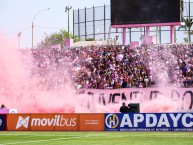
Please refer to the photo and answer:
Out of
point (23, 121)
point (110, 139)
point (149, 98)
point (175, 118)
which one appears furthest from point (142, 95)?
point (110, 139)

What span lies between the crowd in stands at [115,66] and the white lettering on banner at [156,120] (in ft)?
31.9

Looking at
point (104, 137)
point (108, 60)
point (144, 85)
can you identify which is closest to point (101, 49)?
point (108, 60)

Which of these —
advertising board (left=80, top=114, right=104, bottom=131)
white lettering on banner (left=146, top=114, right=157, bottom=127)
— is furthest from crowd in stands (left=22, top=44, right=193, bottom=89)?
advertising board (left=80, top=114, right=104, bottom=131)

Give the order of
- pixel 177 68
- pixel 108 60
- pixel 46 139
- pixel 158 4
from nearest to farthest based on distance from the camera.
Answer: pixel 46 139 < pixel 177 68 < pixel 108 60 < pixel 158 4

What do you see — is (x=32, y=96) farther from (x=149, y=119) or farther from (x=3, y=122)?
(x=149, y=119)

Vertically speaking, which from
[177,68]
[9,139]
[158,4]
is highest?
[158,4]

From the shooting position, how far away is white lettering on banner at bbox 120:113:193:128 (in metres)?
35.9

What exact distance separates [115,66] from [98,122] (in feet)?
51.9

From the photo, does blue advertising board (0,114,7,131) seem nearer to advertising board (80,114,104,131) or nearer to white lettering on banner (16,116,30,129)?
white lettering on banner (16,116,30,129)

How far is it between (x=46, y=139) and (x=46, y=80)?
21824 mm

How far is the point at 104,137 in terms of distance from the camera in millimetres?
Answer: 32531

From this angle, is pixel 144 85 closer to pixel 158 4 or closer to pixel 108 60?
pixel 108 60

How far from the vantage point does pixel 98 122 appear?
1508 inches

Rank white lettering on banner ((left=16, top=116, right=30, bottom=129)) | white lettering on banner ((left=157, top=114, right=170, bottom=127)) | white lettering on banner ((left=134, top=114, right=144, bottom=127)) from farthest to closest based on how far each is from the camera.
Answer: white lettering on banner ((left=16, top=116, right=30, bottom=129)) < white lettering on banner ((left=134, top=114, right=144, bottom=127)) < white lettering on banner ((left=157, top=114, right=170, bottom=127))
